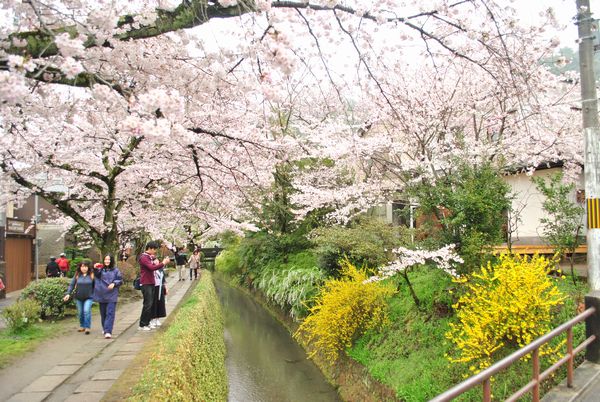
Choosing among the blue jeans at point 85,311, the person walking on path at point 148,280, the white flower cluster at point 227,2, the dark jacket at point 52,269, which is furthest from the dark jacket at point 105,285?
the dark jacket at point 52,269

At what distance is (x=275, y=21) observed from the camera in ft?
13.8

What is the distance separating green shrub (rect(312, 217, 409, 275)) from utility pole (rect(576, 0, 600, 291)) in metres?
3.42

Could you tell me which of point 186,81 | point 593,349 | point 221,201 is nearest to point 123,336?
point 221,201

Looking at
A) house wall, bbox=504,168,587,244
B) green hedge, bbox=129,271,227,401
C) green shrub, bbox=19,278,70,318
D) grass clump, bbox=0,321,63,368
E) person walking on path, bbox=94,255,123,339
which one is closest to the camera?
green hedge, bbox=129,271,227,401

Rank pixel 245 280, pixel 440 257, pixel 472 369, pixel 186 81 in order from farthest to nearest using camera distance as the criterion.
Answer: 1. pixel 245 280
2. pixel 440 257
3. pixel 472 369
4. pixel 186 81

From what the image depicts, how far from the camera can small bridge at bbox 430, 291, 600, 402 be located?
12.3ft

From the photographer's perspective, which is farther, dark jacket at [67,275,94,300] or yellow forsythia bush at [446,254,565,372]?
dark jacket at [67,275,94,300]

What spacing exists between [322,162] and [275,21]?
13771 mm

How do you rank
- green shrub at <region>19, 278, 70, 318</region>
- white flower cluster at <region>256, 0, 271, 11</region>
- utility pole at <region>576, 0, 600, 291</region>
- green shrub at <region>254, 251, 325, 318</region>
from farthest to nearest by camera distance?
green shrub at <region>254, 251, 325, 318</region>
green shrub at <region>19, 278, 70, 318</region>
utility pole at <region>576, 0, 600, 291</region>
white flower cluster at <region>256, 0, 271, 11</region>

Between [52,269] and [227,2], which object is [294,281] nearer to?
[52,269]

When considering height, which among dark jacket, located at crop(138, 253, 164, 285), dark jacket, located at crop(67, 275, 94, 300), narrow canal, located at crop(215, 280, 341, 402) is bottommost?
narrow canal, located at crop(215, 280, 341, 402)

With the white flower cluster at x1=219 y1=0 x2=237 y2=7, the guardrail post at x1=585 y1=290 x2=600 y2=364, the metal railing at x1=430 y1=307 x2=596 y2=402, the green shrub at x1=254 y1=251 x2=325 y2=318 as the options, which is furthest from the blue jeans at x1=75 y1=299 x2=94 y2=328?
the guardrail post at x1=585 y1=290 x2=600 y2=364

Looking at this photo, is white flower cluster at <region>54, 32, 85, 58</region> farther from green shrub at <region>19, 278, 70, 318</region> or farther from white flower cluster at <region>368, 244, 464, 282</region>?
green shrub at <region>19, 278, 70, 318</region>

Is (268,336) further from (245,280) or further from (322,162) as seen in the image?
(245,280)
